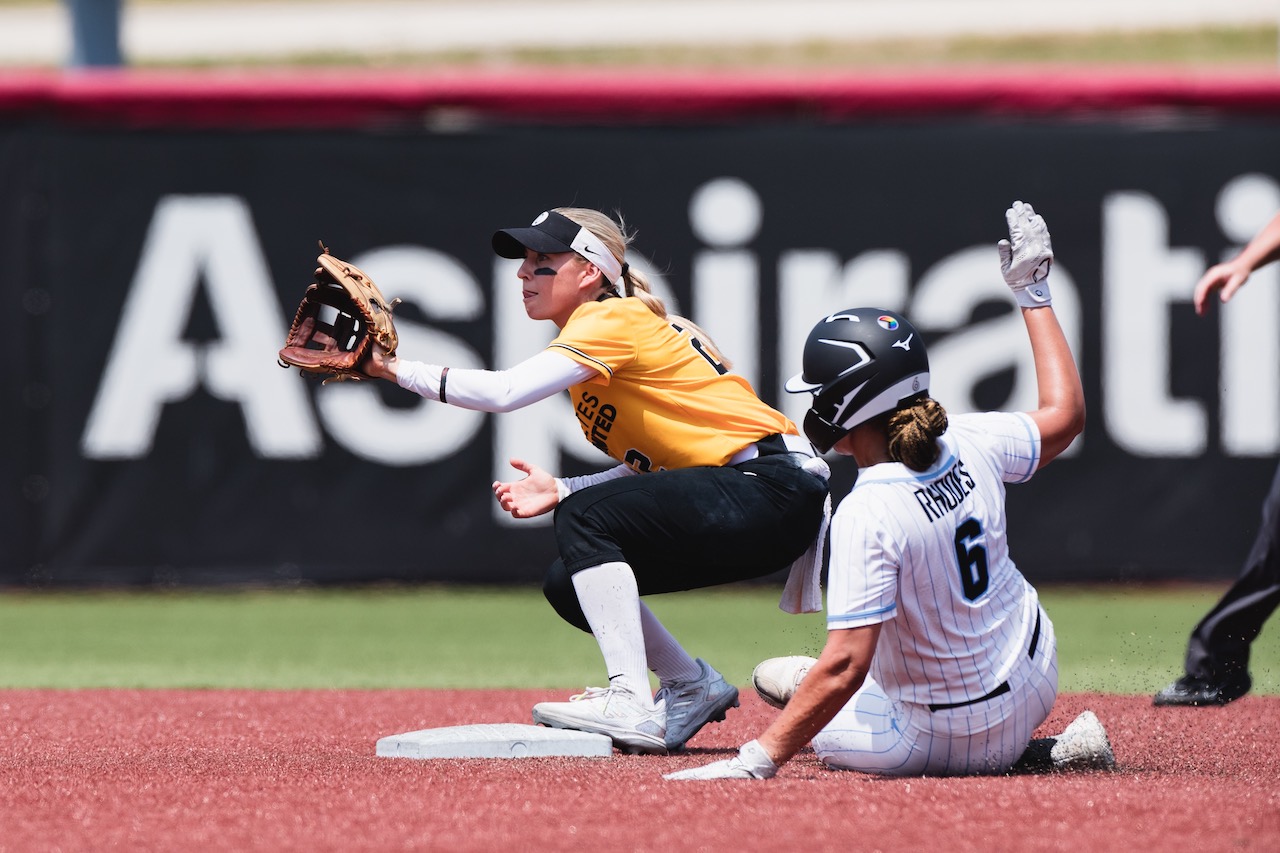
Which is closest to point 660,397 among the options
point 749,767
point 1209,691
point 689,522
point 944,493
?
point 689,522

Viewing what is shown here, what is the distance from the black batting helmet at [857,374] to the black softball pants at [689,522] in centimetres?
63

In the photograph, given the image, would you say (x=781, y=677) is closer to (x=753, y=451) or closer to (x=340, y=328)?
(x=753, y=451)

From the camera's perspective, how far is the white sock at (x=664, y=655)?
4.60 metres

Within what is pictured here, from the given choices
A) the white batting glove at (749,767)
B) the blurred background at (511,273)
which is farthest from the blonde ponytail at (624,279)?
the blurred background at (511,273)

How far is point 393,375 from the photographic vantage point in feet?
14.7

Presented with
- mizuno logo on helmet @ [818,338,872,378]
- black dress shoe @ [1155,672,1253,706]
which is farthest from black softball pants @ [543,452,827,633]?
black dress shoe @ [1155,672,1253,706]

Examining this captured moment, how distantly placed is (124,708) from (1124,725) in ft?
10.7

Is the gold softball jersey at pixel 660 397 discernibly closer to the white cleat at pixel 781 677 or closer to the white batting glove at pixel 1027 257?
the white cleat at pixel 781 677

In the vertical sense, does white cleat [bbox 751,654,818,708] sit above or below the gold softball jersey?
below

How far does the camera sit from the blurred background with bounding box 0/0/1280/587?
905 centimetres

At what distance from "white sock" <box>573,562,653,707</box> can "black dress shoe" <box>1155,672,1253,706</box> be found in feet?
6.85

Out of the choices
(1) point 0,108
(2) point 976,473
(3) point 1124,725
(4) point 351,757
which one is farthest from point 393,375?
(1) point 0,108

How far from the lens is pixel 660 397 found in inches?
179

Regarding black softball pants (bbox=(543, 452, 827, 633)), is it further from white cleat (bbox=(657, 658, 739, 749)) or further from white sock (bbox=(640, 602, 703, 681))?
white cleat (bbox=(657, 658, 739, 749))
